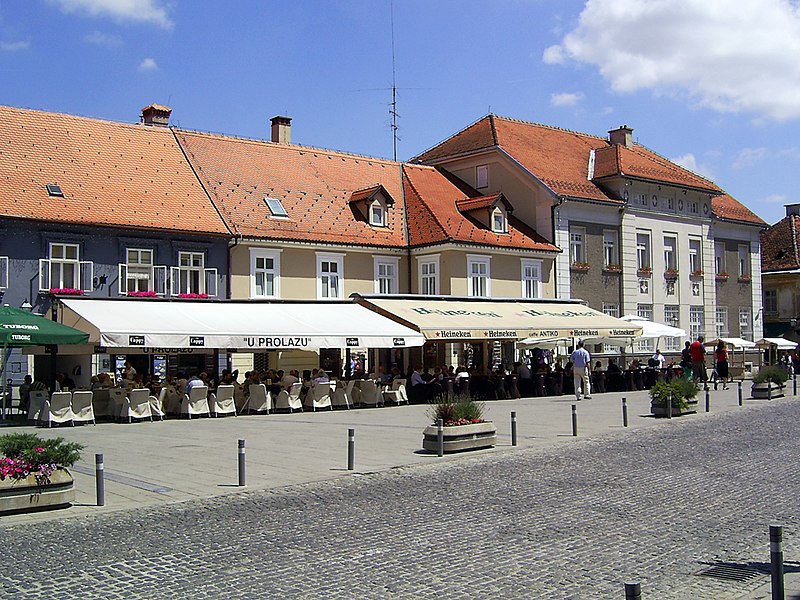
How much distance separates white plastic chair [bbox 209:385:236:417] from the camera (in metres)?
24.8

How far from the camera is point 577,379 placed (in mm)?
29766

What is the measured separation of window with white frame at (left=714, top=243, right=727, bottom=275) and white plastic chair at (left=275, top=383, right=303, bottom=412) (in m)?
30.4

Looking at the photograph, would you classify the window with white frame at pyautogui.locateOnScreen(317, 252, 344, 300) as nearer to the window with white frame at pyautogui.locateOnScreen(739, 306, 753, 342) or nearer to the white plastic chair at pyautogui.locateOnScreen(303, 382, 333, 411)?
the white plastic chair at pyautogui.locateOnScreen(303, 382, 333, 411)

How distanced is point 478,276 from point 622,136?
→ 1637 cm

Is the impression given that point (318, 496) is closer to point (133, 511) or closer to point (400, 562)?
point (133, 511)

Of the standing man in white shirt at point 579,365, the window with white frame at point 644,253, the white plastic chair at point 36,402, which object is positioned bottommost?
the white plastic chair at point 36,402

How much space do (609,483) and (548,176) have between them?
30.6m

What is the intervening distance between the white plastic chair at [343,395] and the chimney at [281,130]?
17.1m

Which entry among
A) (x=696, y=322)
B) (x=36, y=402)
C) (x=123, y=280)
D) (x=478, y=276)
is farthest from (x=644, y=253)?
(x=36, y=402)

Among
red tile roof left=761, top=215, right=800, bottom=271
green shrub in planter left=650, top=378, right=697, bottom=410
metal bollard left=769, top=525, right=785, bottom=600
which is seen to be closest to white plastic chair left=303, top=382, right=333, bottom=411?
green shrub in planter left=650, top=378, right=697, bottom=410

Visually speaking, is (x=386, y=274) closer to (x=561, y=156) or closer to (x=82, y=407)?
(x=561, y=156)

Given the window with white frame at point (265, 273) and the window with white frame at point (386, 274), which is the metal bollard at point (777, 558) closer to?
the window with white frame at point (265, 273)

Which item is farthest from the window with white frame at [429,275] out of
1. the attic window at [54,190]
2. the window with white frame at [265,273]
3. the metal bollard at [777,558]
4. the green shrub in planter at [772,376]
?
the metal bollard at [777,558]

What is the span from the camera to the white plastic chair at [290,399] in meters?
26.4
